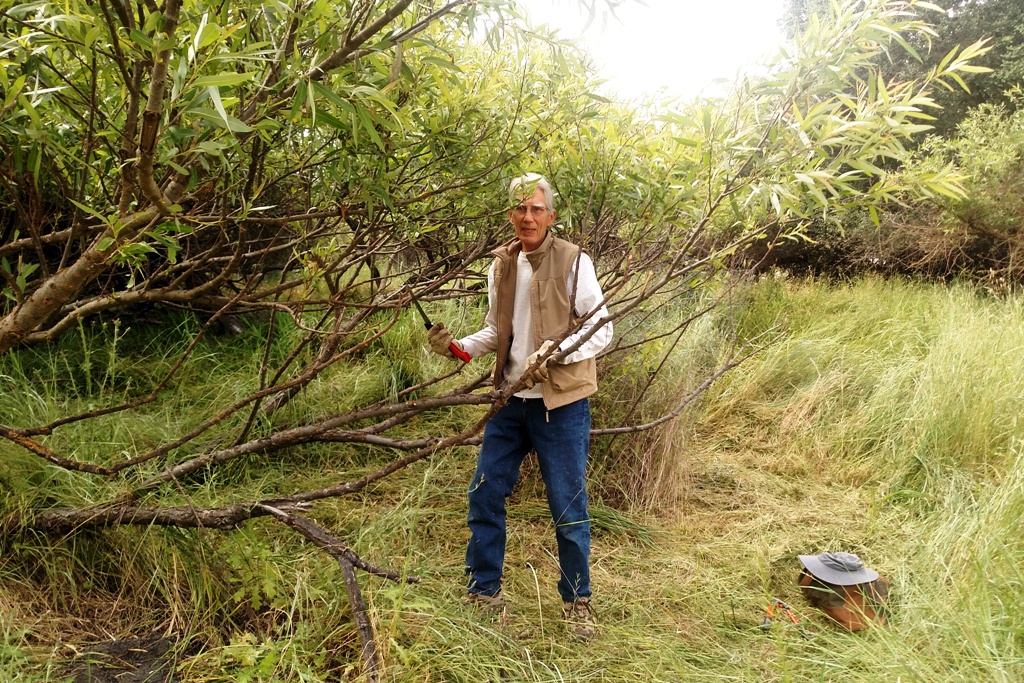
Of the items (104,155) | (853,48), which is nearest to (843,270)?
(853,48)

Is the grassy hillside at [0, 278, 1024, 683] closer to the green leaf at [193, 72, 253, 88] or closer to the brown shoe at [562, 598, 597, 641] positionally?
the brown shoe at [562, 598, 597, 641]

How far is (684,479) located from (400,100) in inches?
115

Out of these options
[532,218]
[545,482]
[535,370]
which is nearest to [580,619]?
[545,482]

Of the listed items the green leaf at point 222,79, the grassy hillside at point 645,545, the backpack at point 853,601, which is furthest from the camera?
the backpack at point 853,601

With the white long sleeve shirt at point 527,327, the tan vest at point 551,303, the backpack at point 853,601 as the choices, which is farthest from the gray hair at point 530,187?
the backpack at point 853,601

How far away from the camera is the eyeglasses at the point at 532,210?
8.18 feet

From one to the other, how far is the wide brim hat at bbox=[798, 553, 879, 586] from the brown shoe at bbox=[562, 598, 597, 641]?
1.06 m

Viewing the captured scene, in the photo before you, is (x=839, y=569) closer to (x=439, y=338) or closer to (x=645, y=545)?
(x=645, y=545)

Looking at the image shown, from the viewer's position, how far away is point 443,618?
2.35m

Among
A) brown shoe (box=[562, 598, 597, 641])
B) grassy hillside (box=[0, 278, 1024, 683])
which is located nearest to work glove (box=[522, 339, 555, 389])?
grassy hillside (box=[0, 278, 1024, 683])

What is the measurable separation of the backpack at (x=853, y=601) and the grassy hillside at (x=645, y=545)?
84 millimetres

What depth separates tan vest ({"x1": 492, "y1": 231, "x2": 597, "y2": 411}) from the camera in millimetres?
2479

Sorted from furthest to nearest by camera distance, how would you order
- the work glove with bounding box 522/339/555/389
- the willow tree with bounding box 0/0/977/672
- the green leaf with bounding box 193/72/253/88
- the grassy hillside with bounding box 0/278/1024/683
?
the grassy hillside with bounding box 0/278/1024/683, the work glove with bounding box 522/339/555/389, the willow tree with bounding box 0/0/977/672, the green leaf with bounding box 193/72/253/88

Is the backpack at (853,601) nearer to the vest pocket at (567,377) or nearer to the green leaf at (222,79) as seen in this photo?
the vest pocket at (567,377)
